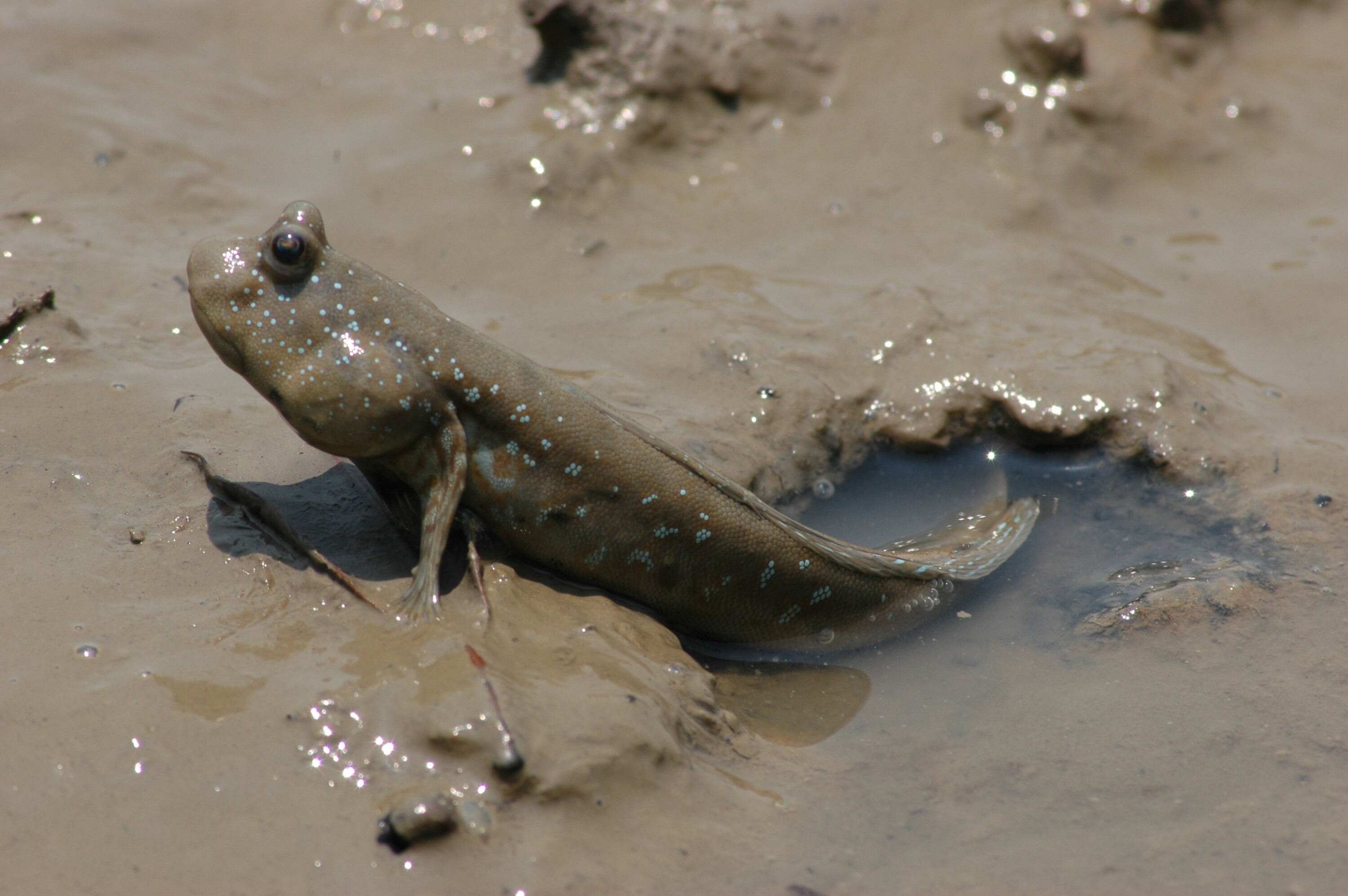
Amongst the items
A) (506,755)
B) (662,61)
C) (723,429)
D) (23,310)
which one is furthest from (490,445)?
(662,61)

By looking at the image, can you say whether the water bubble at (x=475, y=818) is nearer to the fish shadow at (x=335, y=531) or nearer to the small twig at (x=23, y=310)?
Answer: the fish shadow at (x=335, y=531)

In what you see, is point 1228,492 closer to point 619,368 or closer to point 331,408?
point 619,368

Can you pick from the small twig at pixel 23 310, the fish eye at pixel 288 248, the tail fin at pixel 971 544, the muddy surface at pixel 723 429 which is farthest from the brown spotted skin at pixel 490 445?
the small twig at pixel 23 310

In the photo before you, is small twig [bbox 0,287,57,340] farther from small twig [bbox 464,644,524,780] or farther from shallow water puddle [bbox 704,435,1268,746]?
shallow water puddle [bbox 704,435,1268,746]

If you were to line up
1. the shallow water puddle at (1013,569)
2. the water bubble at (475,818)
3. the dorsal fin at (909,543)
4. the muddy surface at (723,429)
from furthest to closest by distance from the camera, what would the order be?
the shallow water puddle at (1013,569) < the dorsal fin at (909,543) < the muddy surface at (723,429) < the water bubble at (475,818)

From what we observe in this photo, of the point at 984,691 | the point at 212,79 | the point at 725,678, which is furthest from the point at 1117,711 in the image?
the point at 212,79

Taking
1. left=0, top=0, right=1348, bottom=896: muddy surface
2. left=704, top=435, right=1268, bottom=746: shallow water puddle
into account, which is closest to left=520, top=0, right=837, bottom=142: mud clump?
left=0, top=0, right=1348, bottom=896: muddy surface

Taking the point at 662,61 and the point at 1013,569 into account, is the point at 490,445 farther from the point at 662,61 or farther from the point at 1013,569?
the point at 662,61
